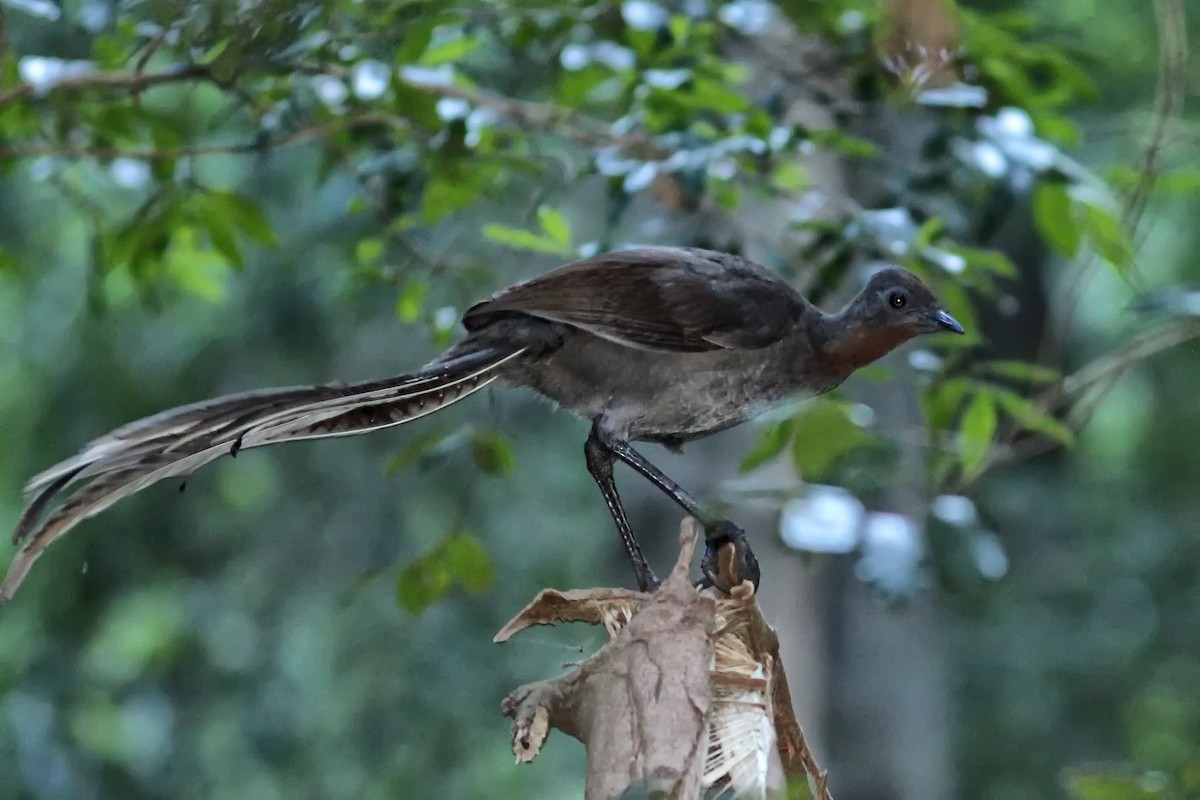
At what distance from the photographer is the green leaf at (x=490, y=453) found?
273 centimetres

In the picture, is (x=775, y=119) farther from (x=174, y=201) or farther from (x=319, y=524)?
(x=319, y=524)

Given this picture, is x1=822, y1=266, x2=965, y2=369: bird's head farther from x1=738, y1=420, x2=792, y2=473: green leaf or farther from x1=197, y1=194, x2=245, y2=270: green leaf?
x1=197, y1=194, x2=245, y2=270: green leaf

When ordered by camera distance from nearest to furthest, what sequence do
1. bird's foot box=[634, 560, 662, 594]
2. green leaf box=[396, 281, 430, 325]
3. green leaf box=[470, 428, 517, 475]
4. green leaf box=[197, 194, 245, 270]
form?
1. bird's foot box=[634, 560, 662, 594]
2. green leaf box=[197, 194, 245, 270]
3. green leaf box=[470, 428, 517, 475]
4. green leaf box=[396, 281, 430, 325]

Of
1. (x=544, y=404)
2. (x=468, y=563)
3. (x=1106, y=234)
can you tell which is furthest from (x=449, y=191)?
(x=544, y=404)

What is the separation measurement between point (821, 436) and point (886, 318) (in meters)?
0.28

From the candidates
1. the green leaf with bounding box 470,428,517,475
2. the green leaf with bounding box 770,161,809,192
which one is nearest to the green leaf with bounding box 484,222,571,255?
the green leaf with bounding box 470,428,517,475

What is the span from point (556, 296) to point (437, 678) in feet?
10.5

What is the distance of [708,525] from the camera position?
81.0 inches

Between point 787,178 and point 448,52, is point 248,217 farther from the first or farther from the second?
point 787,178

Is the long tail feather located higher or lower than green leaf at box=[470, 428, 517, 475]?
higher

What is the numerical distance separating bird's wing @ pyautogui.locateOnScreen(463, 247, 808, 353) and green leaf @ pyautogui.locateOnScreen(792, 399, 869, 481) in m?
0.23

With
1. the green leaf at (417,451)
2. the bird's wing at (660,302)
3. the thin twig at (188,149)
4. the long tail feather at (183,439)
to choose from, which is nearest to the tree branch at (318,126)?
the thin twig at (188,149)

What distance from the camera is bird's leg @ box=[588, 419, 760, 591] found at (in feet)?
6.59

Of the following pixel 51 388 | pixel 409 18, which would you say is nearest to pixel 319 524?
pixel 51 388
